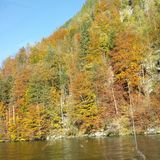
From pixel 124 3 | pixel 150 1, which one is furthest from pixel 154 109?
pixel 124 3

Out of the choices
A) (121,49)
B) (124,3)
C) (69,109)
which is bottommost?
(69,109)

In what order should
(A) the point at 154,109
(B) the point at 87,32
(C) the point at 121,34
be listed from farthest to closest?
(B) the point at 87,32 → (C) the point at 121,34 → (A) the point at 154,109

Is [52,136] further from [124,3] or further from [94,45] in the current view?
[124,3]

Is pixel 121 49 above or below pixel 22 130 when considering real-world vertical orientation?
above

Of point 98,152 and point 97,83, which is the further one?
point 97,83

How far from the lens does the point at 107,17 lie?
332 feet

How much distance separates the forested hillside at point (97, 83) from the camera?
244ft

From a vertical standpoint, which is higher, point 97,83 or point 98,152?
point 97,83

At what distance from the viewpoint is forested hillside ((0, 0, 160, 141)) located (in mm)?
74375

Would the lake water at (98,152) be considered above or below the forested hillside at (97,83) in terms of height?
below

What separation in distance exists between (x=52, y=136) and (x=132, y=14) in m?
38.8

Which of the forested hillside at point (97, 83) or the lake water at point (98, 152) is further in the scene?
the forested hillside at point (97, 83)

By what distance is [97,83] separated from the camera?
81125 mm

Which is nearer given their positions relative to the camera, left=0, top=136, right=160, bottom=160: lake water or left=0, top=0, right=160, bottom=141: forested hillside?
left=0, top=136, right=160, bottom=160: lake water
